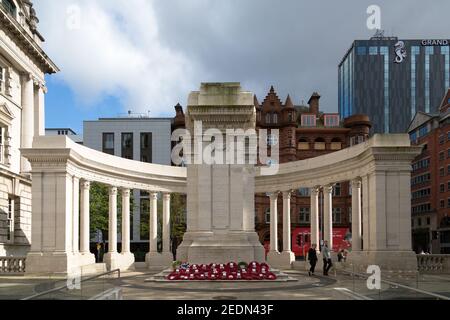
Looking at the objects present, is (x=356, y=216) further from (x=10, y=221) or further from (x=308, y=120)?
(x=308, y=120)

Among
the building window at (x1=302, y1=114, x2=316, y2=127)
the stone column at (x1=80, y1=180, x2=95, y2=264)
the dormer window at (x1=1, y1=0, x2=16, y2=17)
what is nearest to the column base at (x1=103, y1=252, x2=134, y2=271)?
the stone column at (x1=80, y1=180, x2=95, y2=264)

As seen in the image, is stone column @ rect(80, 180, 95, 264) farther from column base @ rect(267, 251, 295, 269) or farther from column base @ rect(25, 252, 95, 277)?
column base @ rect(267, 251, 295, 269)

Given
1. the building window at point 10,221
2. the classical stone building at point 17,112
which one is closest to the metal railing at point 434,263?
the classical stone building at point 17,112

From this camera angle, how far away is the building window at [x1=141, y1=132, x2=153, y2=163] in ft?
343

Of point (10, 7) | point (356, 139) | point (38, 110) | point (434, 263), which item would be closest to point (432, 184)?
point (356, 139)

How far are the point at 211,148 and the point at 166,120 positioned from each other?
67088 mm

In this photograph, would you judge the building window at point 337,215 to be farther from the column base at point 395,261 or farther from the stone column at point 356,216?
the column base at point 395,261

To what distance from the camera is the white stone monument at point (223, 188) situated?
37.8 m

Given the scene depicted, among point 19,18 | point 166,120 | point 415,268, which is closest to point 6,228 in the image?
point 19,18

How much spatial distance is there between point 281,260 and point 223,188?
19272 millimetres

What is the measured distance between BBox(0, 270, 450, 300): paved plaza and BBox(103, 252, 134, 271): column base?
17843 mm

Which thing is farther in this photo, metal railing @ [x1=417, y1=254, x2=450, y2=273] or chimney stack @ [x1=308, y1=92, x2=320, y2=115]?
chimney stack @ [x1=308, y1=92, x2=320, y2=115]
